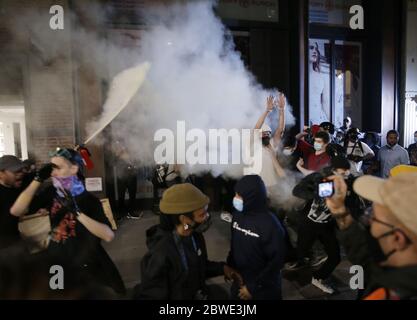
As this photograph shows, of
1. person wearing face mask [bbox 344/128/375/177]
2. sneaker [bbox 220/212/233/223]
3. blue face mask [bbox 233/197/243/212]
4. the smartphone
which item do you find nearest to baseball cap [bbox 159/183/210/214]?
blue face mask [bbox 233/197/243/212]

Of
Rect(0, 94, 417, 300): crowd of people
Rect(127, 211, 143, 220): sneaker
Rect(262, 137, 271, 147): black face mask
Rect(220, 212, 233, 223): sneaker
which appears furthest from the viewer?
Rect(127, 211, 143, 220): sneaker

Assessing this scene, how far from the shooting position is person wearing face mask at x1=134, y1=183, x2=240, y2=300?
5.73 feet

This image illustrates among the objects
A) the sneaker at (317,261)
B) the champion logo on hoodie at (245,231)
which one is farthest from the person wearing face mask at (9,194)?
the sneaker at (317,261)

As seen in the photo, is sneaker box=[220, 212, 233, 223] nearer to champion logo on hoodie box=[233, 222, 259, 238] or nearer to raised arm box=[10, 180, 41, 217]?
champion logo on hoodie box=[233, 222, 259, 238]

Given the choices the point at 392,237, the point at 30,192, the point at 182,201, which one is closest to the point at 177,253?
the point at 182,201

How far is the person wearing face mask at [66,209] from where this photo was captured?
240cm

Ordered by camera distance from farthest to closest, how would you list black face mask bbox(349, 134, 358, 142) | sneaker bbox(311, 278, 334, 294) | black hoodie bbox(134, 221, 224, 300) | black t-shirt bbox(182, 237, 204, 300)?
black face mask bbox(349, 134, 358, 142), sneaker bbox(311, 278, 334, 294), black t-shirt bbox(182, 237, 204, 300), black hoodie bbox(134, 221, 224, 300)

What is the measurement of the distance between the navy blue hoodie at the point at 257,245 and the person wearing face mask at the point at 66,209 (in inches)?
37.3

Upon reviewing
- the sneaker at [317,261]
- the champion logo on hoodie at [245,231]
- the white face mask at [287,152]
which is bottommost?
the sneaker at [317,261]

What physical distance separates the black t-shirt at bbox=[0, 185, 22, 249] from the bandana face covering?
17.0 inches

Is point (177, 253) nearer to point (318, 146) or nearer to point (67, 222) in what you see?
point (67, 222)

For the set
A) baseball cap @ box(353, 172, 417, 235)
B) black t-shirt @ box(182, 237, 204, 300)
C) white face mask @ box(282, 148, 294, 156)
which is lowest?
black t-shirt @ box(182, 237, 204, 300)

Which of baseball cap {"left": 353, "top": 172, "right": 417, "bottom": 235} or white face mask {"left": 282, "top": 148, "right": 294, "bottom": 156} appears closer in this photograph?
baseball cap {"left": 353, "top": 172, "right": 417, "bottom": 235}

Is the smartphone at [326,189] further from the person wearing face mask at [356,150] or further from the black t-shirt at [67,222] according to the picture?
the person wearing face mask at [356,150]
